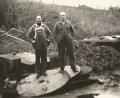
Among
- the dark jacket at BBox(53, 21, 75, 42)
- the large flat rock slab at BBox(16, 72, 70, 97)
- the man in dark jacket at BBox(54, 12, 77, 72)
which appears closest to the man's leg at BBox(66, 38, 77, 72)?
the man in dark jacket at BBox(54, 12, 77, 72)

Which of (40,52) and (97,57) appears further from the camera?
(97,57)

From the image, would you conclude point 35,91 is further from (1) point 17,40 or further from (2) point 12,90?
(1) point 17,40

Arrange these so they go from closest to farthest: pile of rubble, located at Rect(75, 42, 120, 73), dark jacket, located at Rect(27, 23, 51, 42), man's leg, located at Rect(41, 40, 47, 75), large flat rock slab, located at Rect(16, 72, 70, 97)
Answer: large flat rock slab, located at Rect(16, 72, 70, 97)
man's leg, located at Rect(41, 40, 47, 75)
dark jacket, located at Rect(27, 23, 51, 42)
pile of rubble, located at Rect(75, 42, 120, 73)

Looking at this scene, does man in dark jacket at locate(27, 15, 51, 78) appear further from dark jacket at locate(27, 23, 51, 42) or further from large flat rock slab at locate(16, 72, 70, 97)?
large flat rock slab at locate(16, 72, 70, 97)

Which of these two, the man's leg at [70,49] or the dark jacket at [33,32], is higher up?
the dark jacket at [33,32]

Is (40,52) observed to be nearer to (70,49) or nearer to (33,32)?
(33,32)

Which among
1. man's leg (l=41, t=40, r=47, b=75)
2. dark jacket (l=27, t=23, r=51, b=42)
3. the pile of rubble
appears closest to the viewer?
man's leg (l=41, t=40, r=47, b=75)

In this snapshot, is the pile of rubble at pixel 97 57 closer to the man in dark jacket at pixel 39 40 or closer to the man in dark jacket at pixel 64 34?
the man in dark jacket at pixel 64 34

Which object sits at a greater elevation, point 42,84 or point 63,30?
point 63,30

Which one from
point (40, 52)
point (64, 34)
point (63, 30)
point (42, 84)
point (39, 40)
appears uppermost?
point (63, 30)

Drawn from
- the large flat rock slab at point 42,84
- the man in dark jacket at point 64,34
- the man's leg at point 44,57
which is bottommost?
the large flat rock slab at point 42,84

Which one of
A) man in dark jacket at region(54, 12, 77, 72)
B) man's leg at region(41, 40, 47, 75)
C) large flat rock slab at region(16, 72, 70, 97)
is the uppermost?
man in dark jacket at region(54, 12, 77, 72)

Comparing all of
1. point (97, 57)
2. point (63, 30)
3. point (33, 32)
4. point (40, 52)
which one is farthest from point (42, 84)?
point (97, 57)

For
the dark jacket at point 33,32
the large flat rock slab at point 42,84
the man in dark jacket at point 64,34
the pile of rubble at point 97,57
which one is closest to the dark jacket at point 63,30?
the man in dark jacket at point 64,34
